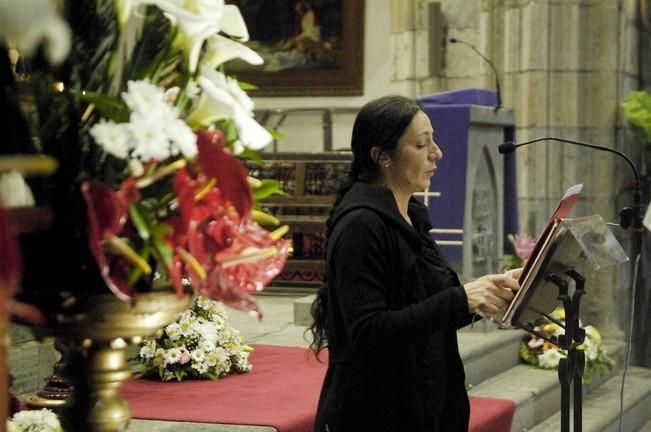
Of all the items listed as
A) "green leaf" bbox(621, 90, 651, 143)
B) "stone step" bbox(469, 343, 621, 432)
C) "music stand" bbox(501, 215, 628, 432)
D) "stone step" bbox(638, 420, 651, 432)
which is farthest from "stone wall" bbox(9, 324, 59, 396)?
"green leaf" bbox(621, 90, 651, 143)

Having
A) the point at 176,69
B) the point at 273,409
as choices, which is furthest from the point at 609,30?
the point at 176,69

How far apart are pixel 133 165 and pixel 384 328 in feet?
4.13

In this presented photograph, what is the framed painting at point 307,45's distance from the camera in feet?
37.2

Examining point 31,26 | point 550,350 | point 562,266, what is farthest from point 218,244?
point 550,350

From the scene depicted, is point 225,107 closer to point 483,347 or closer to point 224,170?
point 224,170

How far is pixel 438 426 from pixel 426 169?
0.61 meters

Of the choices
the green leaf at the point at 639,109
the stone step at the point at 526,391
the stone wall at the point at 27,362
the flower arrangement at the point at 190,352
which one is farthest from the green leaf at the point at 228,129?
the green leaf at the point at 639,109

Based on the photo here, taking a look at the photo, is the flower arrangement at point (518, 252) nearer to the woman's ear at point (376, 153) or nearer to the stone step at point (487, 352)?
the stone step at point (487, 352)

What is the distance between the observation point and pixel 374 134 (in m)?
2.92

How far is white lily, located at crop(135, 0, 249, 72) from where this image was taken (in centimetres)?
154

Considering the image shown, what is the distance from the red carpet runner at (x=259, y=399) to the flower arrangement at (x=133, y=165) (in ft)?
8.71

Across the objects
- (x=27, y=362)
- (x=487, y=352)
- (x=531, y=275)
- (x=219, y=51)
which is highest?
(x=219, y=51)

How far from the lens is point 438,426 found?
2863mm

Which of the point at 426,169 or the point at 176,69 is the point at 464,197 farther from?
the point at 176,69
